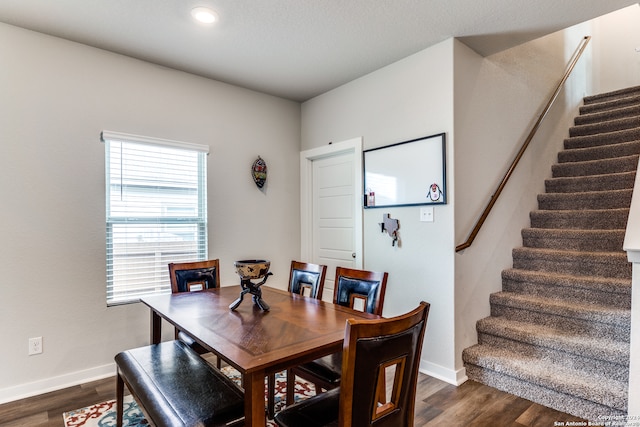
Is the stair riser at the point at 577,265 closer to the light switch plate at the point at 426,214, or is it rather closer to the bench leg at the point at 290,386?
the light switch plate at the point at 426,214

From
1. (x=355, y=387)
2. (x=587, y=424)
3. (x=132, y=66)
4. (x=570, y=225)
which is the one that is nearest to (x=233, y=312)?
(x=355, y=387)

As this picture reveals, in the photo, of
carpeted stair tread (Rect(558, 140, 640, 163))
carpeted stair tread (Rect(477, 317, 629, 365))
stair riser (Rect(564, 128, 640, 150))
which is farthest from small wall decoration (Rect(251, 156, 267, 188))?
stair riser (Rect(564, 128, 640, 150))

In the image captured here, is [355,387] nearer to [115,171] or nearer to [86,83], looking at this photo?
[115,171]

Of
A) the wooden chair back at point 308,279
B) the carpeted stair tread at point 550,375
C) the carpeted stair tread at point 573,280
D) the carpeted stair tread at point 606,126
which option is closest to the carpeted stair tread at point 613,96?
the carpeted stair tread at point 606,126

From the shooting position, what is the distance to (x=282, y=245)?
13.2 feet

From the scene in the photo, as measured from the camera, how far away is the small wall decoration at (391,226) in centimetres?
307

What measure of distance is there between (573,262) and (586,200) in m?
0.88

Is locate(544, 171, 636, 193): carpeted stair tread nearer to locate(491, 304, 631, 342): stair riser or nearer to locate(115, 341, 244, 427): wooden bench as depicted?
locate(491, 304, 631, 342): stair riser

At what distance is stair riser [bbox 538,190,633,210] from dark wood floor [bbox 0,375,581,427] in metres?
2.15

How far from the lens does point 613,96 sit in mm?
4598

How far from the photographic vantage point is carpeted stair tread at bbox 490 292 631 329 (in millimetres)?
2398

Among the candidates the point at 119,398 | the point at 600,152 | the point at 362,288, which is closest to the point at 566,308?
the point at 362,288

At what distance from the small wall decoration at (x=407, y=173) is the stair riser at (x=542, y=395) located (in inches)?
53.2

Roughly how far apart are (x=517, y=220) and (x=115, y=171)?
3.79m
